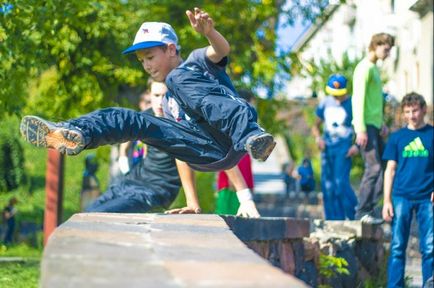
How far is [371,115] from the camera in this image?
1120 cm

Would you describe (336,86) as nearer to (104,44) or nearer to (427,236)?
(427,236)

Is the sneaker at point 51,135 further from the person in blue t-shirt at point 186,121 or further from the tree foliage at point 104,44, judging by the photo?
the tree foliage at point 104,44

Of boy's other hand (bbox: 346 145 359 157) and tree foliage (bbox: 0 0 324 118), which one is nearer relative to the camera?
tree foliage (bbox: 0 0 324 118)

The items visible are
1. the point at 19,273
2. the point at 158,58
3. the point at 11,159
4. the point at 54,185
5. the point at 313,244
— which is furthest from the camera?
the point at 11,159

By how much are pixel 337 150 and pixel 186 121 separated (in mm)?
4505

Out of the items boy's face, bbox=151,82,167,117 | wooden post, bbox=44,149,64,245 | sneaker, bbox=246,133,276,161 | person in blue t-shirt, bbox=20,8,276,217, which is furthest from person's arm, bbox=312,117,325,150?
sneaker, bbox=246,133,276,161

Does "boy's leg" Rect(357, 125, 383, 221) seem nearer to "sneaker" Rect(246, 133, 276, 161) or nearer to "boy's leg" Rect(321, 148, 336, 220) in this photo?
"boy's leg" Rect(321, 148, 336, 220)

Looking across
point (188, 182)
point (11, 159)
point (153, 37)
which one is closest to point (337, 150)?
point (188, 182)

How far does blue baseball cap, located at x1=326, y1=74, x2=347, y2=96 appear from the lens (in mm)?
11938

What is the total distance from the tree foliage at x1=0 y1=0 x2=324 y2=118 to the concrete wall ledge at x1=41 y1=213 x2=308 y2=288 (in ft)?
17.0

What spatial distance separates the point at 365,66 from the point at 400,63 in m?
33.1

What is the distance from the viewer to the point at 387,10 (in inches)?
1783

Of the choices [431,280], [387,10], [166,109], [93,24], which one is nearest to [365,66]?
[431,280]

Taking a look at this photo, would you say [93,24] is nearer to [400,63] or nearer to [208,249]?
[208,249]
